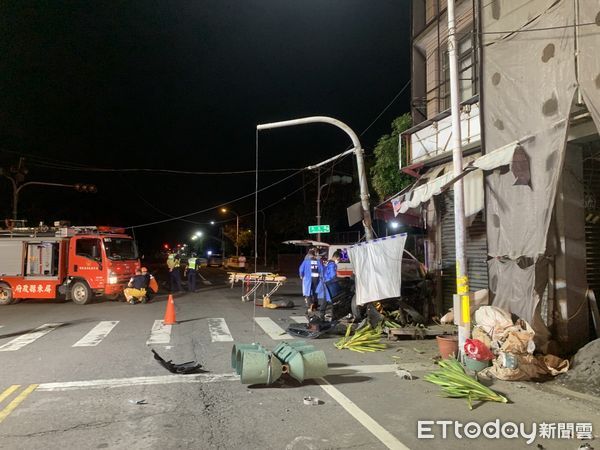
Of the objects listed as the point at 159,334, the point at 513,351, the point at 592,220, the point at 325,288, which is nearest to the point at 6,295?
the point at 159,334

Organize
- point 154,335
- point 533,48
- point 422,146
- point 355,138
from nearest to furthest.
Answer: point 533,48, point 154,335, point 355,138, point 422,146

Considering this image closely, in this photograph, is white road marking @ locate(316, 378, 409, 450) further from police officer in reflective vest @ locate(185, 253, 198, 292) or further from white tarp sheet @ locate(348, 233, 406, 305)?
police officer in reflective vest @ locate(185, 253, 198, 292)

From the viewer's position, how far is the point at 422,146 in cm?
1385

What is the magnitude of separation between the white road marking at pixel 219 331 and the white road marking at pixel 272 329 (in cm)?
95

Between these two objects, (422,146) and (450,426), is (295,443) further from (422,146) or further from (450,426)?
(422,146)

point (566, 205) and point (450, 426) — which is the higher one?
point (566, 205)

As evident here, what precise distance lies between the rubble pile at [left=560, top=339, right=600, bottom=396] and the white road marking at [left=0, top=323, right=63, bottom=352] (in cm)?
1004

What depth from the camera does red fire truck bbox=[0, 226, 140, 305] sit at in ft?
56.3

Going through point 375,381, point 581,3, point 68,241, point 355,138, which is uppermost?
point 581,3

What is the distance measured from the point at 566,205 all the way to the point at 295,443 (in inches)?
246

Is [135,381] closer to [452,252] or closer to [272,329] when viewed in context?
[272,329]

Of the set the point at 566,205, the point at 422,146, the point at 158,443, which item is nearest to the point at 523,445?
the point at 158,443

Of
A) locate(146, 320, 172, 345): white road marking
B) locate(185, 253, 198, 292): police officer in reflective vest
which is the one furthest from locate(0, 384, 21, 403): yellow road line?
locate(185, 253, 198, 292): police officer in reflective vest

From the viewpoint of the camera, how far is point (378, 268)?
1090cm
